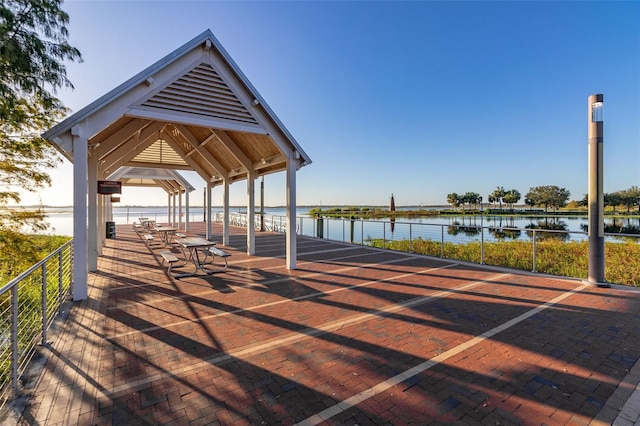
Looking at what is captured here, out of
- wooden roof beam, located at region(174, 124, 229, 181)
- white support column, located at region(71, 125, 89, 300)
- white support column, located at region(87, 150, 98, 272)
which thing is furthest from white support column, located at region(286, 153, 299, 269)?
white support column, located at region(87, 150, 98, 272)

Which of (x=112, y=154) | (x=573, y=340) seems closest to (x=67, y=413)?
(x=573, y=340)

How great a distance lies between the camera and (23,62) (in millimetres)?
6043

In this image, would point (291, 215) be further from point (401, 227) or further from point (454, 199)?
point (454, 199)

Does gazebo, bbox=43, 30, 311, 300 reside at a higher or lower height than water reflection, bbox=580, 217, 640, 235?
higher

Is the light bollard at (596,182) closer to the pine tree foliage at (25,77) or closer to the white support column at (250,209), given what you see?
the white support column at (250,209)

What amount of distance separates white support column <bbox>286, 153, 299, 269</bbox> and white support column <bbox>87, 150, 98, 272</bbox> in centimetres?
547

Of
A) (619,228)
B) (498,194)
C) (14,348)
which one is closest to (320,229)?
(14,348)

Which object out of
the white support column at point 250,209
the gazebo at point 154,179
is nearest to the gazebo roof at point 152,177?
the gazebo at point 154,179

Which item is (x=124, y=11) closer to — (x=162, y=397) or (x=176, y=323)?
(x=176, y=323)

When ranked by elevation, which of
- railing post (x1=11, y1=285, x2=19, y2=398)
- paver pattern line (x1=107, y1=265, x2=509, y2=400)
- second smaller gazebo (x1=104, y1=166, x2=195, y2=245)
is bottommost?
paver pattern line (x1=107, y1=265, x2=509, y2=400)

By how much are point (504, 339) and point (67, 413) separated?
16.1ft

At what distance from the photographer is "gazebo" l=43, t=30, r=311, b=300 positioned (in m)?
5.50

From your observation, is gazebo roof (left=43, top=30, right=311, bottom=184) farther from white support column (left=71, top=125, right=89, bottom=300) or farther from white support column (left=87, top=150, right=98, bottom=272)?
white support column (left=87, top=150, right=98, bottom=272)

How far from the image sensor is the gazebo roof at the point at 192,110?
5668 mm
